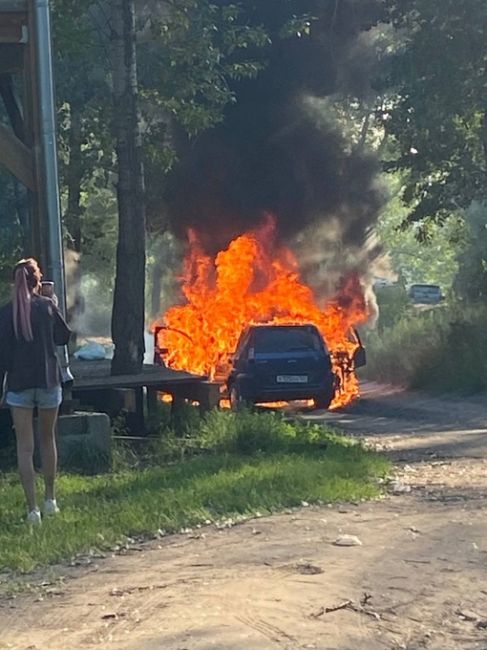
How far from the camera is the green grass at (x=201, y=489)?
8.85 m

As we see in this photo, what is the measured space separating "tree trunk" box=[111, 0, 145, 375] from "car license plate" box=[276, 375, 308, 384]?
21.1 feet

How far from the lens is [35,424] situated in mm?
12641

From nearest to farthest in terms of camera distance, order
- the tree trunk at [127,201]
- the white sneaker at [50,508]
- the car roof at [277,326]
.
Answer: the white sneaker at [50,508]
the tree trunk at [127,201]
the car roof at [277,326]

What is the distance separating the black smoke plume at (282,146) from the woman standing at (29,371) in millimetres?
17575

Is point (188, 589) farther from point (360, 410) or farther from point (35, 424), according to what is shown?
point (360, 410)

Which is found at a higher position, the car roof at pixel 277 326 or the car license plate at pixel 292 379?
the car roof at pixel 277 326

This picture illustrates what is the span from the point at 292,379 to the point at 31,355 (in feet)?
43.8

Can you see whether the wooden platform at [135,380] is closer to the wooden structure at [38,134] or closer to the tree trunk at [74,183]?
the wooden structure at [38,134]

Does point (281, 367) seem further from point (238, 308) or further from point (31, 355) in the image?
point (31, 355)

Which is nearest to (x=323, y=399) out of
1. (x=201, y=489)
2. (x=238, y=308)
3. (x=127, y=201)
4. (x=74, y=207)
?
(x=238, y=308)

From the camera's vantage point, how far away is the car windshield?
22984 millimetres

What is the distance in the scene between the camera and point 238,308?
1071 inches

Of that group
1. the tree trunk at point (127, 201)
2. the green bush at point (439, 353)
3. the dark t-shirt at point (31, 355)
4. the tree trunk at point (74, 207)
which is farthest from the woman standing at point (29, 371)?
the green bush at point (439, 353)

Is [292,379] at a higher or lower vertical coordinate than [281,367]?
lower
